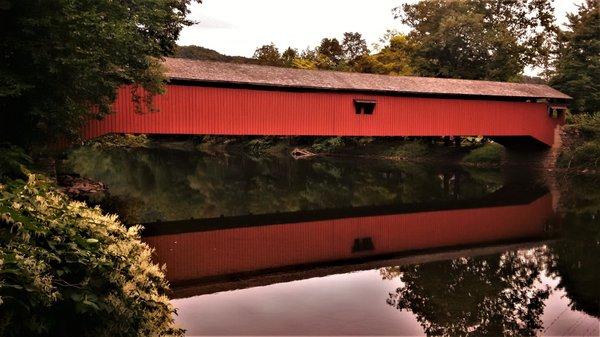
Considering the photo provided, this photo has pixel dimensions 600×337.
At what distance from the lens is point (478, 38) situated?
126 feet

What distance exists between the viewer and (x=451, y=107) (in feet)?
84.2

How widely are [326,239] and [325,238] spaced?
119 mm

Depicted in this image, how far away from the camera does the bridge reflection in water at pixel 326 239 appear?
9.24m

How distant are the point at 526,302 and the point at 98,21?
11.6 metres

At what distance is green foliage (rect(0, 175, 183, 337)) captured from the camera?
3307 mm

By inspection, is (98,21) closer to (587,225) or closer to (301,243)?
(301,243)

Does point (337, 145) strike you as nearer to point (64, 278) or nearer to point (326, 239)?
point (326, 239)

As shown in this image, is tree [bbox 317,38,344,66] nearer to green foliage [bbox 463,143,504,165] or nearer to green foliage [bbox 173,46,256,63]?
green foliage [bbox 463,143,504,165]

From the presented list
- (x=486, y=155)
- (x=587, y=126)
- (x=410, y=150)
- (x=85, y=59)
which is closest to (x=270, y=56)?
(x=410, y=150)

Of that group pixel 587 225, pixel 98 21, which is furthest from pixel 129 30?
pixel 587 225

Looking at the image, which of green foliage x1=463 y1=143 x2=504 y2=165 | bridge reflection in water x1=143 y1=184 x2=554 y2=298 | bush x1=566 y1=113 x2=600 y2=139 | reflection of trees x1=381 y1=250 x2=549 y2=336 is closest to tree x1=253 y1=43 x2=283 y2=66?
green foliage x1=463 y1=143 x2=504 y2=165

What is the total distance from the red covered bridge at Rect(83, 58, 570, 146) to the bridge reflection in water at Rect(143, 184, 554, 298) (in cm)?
610

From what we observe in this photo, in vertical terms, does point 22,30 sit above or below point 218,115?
above

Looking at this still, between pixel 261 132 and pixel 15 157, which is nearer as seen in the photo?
pixel 15 157
